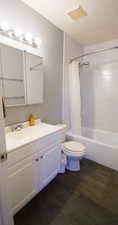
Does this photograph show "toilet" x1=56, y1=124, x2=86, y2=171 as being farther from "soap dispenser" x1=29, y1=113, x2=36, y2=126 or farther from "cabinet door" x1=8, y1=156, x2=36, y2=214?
"cabinet door" x1=8, y1=156, x2=36, y2=214

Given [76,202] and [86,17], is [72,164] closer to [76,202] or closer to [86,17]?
[76,202]

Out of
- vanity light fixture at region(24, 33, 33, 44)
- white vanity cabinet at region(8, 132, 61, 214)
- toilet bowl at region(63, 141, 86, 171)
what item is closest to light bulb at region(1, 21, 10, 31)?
vanity light fixture at region(24, 33, 33, 44)

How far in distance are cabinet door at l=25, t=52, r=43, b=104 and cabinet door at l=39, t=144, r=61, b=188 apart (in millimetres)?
818

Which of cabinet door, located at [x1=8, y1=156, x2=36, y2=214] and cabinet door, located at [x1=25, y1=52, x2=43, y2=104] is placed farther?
cabinet door, located at [x1=25, y1=52, x2=43, y2=104]

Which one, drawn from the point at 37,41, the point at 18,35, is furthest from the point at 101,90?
the point at 18,35

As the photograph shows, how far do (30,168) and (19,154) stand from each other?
10.6 inches

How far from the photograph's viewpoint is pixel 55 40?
92.4 inches

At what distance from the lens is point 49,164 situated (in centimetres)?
174

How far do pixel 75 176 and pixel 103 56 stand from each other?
2642 mm

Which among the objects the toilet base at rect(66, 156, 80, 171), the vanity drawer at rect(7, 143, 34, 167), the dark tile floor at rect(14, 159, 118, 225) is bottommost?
the dark tile floor at rect(14, 159, 118, 225)

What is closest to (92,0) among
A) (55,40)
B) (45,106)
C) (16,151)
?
(55,40)

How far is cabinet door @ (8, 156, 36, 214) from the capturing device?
1.25 metres

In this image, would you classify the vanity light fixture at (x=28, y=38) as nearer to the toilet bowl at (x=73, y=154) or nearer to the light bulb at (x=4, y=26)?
the light bulb at (x=4, y=26)

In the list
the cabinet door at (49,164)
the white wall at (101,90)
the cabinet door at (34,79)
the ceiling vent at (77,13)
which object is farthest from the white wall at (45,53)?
the white wall at (101,90)
